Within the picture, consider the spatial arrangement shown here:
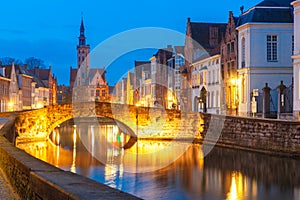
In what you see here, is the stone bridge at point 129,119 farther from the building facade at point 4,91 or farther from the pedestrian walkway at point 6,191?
the pedestrian walkway at point 6,191

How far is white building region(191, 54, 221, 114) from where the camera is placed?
38506 mm

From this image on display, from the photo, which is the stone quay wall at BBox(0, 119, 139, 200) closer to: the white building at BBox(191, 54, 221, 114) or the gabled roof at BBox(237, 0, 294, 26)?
the gabled roof at BBox(237, 0, 294, 26)

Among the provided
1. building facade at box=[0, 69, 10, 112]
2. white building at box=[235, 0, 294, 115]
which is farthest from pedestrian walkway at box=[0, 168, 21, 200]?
building facade at box=[0, 69, 10, 112]

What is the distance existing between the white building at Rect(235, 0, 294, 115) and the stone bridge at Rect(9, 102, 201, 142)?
11.7ft

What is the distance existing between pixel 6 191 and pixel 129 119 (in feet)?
76.7

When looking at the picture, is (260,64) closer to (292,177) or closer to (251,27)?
(251,27)

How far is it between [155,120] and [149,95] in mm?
31020

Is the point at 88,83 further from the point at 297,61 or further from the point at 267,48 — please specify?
the point at 297,61

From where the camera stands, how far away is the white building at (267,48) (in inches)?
1204

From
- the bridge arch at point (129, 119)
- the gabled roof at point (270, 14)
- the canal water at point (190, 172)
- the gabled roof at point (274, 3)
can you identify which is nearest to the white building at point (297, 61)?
the canal water at point (190, 172)

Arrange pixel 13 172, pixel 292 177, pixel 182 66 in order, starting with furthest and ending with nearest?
pixel 182 66 → pixel 292 177 → pixel 13 172

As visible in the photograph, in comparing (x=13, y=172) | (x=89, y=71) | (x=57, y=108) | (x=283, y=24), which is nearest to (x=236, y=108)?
(x=283, y=24)

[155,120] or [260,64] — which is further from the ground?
[260,64]

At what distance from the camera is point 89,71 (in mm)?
104812
